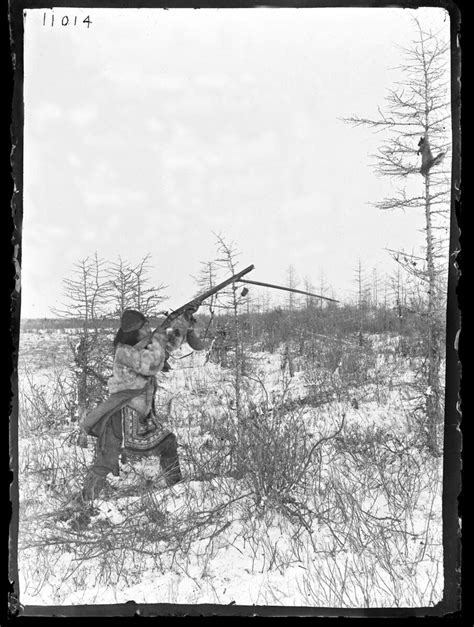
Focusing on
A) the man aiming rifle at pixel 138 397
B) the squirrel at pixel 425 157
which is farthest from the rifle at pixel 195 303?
the squirrel at pixel 425 157

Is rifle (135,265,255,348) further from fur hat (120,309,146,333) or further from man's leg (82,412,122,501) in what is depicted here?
man's leg (82,412,122,501)

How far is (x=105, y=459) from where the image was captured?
2.62 m

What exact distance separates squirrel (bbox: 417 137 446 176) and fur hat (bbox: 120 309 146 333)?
211 centimetres

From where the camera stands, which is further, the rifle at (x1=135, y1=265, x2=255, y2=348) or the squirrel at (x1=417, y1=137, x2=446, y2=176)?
the squirrel at (x1=417, y1=137, x2=446, y2=176)

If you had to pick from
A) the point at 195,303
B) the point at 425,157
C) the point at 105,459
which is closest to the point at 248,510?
the point at 105,459

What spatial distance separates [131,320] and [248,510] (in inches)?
51.1

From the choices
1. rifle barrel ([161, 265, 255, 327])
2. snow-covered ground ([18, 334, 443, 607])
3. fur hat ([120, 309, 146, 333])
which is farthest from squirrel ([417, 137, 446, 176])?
fur hat ([120, 309, 146, 333])

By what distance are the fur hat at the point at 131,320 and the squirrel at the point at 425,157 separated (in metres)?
2.11

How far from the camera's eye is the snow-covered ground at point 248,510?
2.23 metres

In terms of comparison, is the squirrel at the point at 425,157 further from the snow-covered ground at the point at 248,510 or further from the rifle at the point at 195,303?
the snow-covered ground at the point at 248,510

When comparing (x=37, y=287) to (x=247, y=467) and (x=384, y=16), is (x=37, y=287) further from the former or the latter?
(x=384, y=16)

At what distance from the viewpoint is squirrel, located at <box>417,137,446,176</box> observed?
297cm

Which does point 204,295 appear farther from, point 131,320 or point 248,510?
point 248,510

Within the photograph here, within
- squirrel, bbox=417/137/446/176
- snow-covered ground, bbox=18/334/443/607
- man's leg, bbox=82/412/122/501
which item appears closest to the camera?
snow-covered ground, bbox=18/334/443/607
